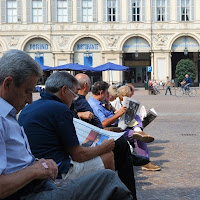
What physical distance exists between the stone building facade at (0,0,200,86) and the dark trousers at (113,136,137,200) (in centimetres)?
3573

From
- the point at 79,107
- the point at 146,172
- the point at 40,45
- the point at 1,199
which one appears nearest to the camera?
the point at 1,199

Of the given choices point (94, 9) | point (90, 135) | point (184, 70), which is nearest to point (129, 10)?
point (94, 9)

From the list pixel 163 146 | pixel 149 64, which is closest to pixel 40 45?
pixel 149 64

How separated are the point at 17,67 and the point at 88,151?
130cm

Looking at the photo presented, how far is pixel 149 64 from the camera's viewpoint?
43625 mm

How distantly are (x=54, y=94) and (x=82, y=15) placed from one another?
3728 centimetres

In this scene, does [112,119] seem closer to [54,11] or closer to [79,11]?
[79,11]

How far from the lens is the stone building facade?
40188 millimetres

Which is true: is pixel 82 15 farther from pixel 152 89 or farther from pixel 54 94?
pixel 54 94

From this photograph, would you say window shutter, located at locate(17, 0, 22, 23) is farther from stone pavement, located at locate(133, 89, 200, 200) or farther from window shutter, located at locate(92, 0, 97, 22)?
stone pavement, located at locate(133, 89, 200, 200)

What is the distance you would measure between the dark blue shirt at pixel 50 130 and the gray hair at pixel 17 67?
83 centimetres

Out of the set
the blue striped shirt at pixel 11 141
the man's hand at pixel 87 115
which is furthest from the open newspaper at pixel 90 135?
the blue striped shirt at pixel 11 141

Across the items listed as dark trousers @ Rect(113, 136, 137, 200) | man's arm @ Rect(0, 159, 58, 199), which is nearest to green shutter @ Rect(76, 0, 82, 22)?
dark trousers @ Rect(113, 136, 137, 200)

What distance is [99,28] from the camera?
40250 mm
